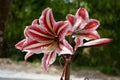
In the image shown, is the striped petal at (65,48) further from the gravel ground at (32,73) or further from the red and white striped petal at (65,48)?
the gravel ground at (32,73)

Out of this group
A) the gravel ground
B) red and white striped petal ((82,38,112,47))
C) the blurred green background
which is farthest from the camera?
the blurred green background

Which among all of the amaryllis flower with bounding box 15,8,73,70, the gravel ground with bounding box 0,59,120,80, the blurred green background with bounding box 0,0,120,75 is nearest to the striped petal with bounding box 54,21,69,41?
the amaryllis flower with bounding box 15,8,73,70

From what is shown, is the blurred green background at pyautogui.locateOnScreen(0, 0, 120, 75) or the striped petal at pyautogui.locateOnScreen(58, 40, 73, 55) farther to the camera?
the blurred green background at pyautogui.locateOnScreen(0, 0, 120, 75)

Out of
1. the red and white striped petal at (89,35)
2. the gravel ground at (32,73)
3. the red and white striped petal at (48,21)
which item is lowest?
the gravel ground at (32,73)

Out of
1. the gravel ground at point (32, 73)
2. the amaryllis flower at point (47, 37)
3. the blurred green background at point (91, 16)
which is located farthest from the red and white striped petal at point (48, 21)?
the blurred green background at point (91, 16)

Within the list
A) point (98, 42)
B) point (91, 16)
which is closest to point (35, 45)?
point (98, 42)

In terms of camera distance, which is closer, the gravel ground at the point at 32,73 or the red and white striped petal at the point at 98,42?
the red and white striped petal at the point at 98,42

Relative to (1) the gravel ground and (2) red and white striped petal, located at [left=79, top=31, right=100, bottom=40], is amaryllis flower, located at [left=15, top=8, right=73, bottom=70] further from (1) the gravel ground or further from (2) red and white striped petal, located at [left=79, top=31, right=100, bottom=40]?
(1) the gravel ground

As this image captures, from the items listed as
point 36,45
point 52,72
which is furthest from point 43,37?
point 52,72
